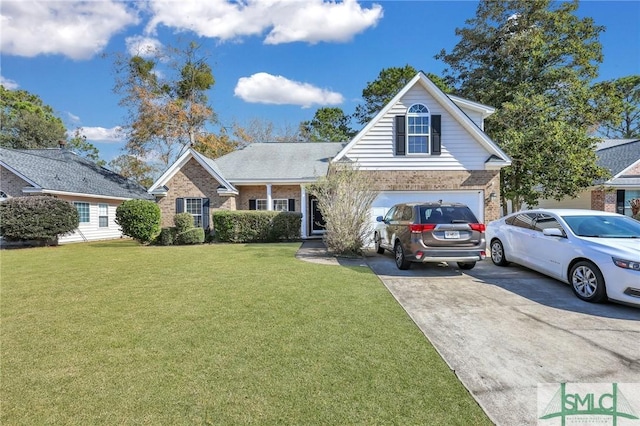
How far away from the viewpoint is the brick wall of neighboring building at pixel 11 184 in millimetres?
18219

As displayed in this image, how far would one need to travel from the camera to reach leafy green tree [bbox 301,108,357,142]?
38.7m

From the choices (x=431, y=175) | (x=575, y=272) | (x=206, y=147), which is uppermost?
(x=206, y=147)

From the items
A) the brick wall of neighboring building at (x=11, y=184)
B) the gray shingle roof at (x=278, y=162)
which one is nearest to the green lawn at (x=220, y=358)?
the gray shingle roof at (x=278, y=162)

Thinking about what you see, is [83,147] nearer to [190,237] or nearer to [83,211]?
[83,211]

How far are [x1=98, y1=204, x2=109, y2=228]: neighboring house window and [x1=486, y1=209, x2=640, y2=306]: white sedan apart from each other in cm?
2312

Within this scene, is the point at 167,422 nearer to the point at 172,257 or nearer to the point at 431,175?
the point at 172,257

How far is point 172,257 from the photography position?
11031 mm

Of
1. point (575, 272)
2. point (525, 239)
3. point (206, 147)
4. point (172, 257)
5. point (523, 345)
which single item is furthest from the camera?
point (206, 147)

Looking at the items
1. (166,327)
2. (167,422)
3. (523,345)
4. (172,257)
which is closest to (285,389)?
(167,422)

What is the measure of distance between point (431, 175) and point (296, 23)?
7695 millimetres

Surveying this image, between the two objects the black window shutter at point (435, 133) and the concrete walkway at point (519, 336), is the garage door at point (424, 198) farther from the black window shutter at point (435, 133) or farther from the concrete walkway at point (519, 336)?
the concrete walkway at point (519, 336)

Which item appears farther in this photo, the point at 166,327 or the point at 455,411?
the point at 166,327

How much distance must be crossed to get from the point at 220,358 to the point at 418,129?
1222 centimetres

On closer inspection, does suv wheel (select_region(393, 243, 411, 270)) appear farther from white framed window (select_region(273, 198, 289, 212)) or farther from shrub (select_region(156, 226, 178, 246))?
shrub (select_region(156, 226, 178, 246))
